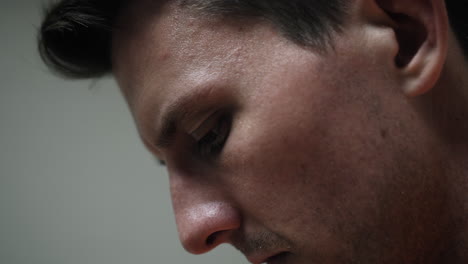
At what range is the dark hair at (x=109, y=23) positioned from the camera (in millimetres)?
628

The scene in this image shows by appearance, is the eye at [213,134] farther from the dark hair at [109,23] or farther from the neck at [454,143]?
the neck at [454,143]

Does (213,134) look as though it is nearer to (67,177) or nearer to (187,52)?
(187,52)

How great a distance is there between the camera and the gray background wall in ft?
4.36

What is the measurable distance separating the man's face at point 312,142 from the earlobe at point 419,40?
3 centimetres

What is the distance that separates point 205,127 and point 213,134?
2 cm


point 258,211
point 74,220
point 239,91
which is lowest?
point 74,220

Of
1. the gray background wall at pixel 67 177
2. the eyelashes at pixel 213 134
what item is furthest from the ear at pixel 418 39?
the gray background wall at pixel 67 177

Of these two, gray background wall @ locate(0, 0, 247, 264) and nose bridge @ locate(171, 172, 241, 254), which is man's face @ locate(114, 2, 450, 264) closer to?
nose bridge @ locate(171, 172, 241, 254)

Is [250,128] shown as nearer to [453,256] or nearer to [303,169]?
[303,169]

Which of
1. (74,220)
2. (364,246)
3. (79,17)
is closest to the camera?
(364,246)

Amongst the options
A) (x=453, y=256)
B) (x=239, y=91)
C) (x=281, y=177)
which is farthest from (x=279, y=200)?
(x=453, y=256)

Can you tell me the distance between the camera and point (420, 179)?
61 centimetres

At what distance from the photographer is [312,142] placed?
605 mm

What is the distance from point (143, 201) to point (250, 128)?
2.81ft
